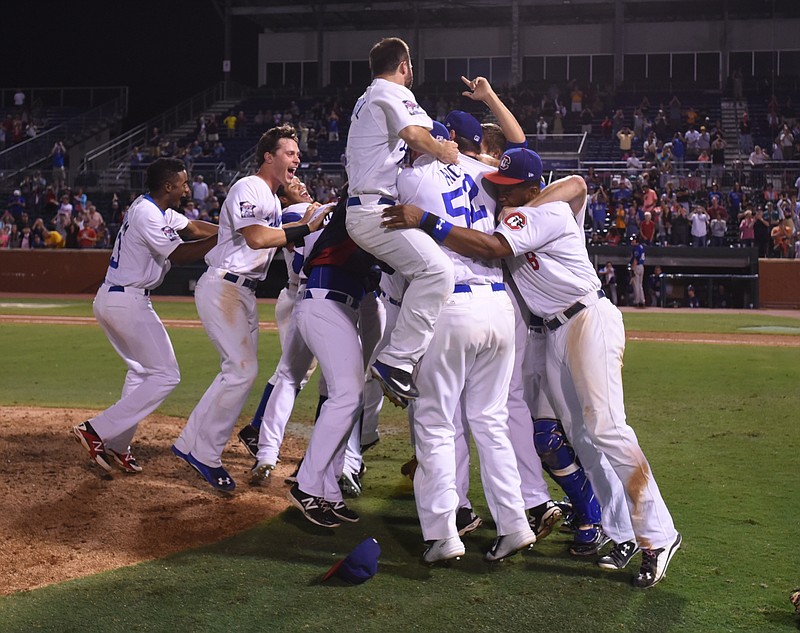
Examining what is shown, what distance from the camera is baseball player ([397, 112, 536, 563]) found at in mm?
4754

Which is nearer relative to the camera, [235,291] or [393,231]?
[393,231]

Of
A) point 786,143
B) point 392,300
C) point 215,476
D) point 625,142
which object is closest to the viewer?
point 215,476

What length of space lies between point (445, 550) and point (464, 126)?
97.2 inches

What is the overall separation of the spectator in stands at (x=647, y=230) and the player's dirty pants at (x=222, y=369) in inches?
765

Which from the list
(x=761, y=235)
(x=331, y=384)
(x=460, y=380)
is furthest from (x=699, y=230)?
(x=460, y=380)

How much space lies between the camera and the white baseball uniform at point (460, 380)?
15.7 feet

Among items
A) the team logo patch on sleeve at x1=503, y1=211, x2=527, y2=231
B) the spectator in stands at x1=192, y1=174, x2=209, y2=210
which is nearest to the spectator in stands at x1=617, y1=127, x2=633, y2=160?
the spectator in stands at x1=192, y1=174, x2=209, y2=210

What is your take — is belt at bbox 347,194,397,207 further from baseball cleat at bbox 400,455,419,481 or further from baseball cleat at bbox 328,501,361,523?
baseball cleat at bbox 400,455,419,481

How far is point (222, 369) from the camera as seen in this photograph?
6.33 metres

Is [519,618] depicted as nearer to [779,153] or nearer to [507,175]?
[507,175]

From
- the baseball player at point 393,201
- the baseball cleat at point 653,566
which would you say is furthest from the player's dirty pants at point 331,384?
the baseball cleat at point 653,566

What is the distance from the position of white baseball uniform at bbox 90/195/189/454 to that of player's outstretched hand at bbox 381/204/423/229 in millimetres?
2350

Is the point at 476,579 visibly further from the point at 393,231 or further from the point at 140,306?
the point at 140,306

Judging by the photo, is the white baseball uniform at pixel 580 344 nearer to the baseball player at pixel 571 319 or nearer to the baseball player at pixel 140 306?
the baseball player at pixel 571 319
